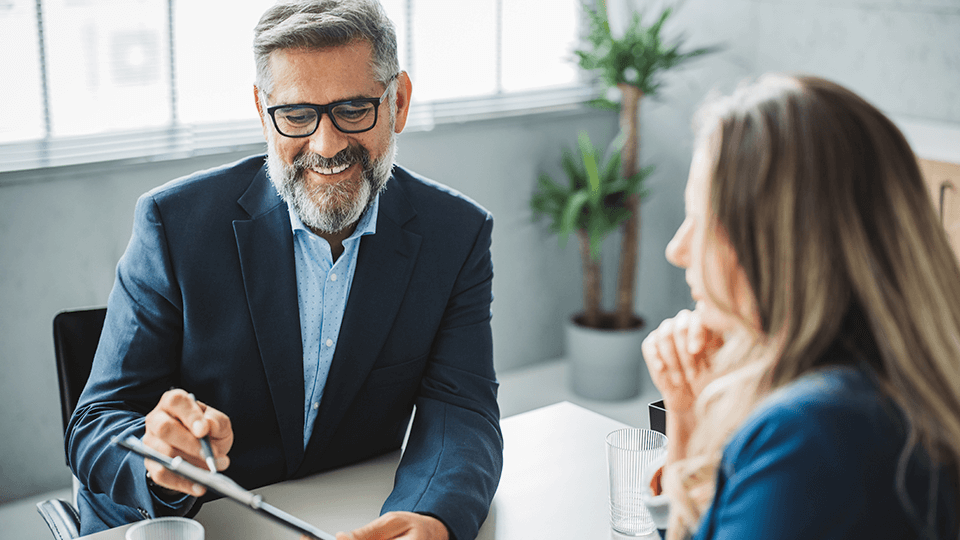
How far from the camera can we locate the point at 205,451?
1.25m

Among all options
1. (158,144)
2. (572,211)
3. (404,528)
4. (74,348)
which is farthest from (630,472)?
(572,211)

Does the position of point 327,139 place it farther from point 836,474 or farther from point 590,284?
point 590,284

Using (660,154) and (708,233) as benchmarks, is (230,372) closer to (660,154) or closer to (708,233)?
(708,233)

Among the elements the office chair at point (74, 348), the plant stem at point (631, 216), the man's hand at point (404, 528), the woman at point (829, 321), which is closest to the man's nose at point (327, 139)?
the office chair at point (74, 348)

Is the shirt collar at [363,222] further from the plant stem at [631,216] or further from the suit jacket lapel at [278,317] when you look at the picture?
the plant stem at [631,216]

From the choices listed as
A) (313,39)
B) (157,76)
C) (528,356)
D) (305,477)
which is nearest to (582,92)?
(528,356)

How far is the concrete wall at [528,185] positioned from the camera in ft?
9.74

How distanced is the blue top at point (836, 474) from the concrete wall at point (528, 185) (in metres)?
2.71

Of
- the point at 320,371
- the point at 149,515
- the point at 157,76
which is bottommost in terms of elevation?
the point at 149,515

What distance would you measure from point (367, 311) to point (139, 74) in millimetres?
1865

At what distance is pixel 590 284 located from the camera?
4.09 metres

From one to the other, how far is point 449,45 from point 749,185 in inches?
123

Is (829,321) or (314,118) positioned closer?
(829,321)

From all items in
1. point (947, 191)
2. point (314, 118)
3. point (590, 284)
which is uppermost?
point (314, 118)
